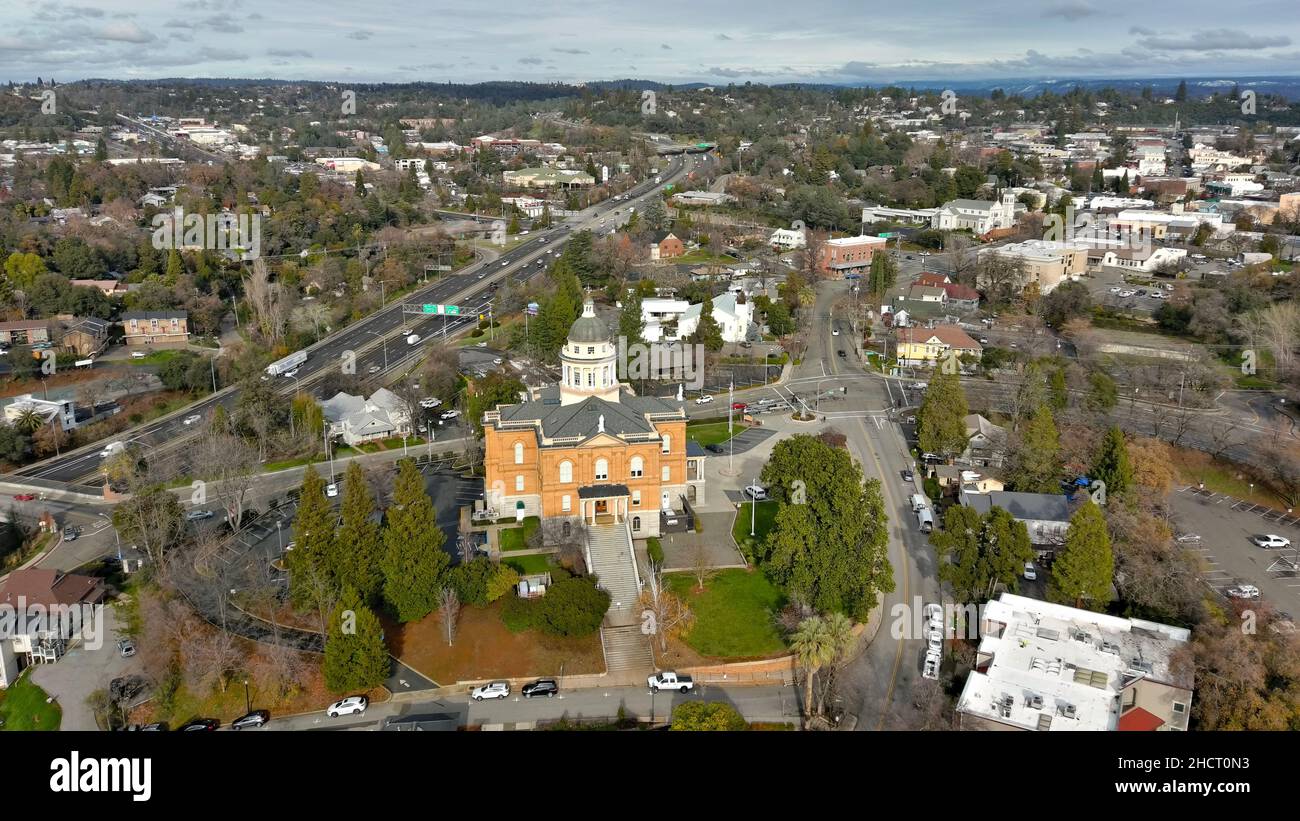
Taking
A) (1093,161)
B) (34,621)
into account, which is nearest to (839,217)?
(1093,161)

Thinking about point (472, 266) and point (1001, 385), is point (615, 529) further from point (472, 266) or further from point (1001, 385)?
point (472, 266)

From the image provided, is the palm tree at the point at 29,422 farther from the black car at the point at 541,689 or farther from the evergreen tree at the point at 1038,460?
the evergreen tree at the point at 1038,460

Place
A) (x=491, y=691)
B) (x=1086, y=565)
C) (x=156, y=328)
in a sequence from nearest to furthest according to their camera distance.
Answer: (x=491, y=691)
(x=1086, y=565)
(x=156, y=328)

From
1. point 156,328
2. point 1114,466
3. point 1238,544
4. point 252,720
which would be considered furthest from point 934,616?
point 156,328

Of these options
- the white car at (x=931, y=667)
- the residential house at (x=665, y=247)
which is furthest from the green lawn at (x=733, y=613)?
the residential house at (x=665, y=247)

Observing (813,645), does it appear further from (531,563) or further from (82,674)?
(82,674)

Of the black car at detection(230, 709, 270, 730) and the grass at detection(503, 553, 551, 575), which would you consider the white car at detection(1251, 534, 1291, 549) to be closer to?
the grass at detection(503, 553, 551, 575)

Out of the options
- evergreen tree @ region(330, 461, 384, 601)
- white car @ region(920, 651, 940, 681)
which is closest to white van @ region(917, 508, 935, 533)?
white car @ region(920, 651, 940, 681)
